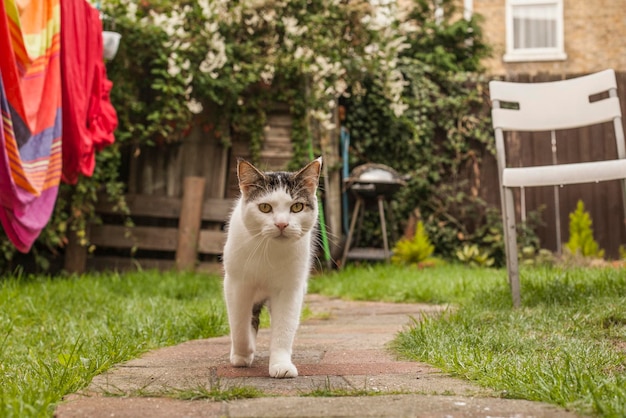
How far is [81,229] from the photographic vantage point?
5496mm

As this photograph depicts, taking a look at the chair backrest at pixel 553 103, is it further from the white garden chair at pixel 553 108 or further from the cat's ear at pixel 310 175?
the cat's ear at pixel 310 175

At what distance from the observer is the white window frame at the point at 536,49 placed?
436 inches

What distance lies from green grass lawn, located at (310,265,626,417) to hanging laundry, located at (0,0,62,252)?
2.05 m

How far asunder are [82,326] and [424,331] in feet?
5.14

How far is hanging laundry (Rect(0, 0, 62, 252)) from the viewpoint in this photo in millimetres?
3205

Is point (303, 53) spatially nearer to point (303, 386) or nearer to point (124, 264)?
point (124, 264)

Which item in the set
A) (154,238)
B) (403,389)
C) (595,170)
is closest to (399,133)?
(154,238)

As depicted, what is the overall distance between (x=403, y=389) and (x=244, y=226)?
77 centimetres

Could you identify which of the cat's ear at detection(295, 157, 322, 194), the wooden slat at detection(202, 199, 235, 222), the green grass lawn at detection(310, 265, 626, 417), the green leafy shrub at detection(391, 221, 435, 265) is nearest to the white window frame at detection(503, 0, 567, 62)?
the green leafy shrub at detection(391, 221, 435, 265)

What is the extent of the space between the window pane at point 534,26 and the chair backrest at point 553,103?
792 cm

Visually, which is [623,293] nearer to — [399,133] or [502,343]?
[502,343]

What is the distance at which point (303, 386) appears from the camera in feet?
6.17

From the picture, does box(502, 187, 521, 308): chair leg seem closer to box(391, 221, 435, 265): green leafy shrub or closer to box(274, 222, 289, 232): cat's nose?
box(274, 222, 289, 232): cat's nose

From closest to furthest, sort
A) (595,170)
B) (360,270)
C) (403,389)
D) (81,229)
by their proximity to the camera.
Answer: (403,389), (595,170), (81,229), (360,270)
